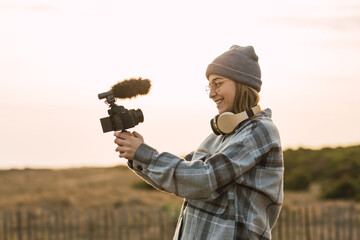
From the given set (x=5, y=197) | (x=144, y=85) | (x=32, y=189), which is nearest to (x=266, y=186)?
(x=144, y=85)

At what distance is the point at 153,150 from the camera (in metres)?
2.39

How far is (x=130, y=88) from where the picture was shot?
252 centimetres

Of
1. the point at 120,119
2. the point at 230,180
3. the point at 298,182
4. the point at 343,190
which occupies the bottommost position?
the point at 343,190

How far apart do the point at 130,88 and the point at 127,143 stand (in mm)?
288

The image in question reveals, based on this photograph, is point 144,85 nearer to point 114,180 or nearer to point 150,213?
point 150,213

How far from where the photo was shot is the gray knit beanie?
2535 mm

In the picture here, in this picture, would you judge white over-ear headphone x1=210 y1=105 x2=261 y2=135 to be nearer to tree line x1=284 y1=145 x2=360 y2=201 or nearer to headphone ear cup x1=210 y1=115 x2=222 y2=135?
headphone ear cup x1=210 y1=115 x2=222 y2=135

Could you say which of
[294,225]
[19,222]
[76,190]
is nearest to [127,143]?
[19,222]

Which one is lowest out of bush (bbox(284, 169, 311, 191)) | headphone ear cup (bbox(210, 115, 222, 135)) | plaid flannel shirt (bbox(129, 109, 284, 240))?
bush (bbox(284, 169, 311, 191))

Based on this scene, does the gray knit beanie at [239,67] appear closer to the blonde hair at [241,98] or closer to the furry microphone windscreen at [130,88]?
the blonde hair at [241,98]

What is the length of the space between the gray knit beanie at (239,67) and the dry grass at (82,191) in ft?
30.9

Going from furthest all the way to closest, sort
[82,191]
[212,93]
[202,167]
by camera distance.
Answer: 1. [82,191]
2. [212,93]
3. [202,167]

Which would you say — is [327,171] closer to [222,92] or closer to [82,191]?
[82,191]

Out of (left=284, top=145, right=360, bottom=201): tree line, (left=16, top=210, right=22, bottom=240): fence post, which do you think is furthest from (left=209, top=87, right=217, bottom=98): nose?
(left=284, top=145, right=360, bottom=201): tree line
